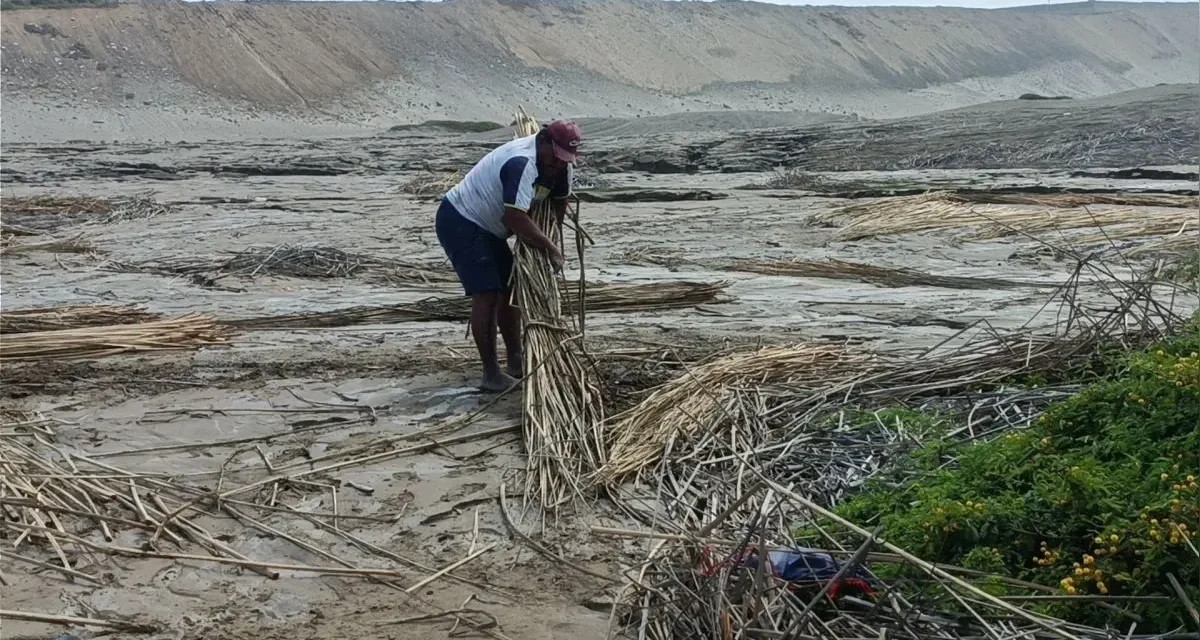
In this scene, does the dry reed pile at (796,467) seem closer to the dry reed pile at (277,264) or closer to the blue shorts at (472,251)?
the blue shorts at (472,251)

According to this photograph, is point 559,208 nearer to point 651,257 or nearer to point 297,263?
point 651,257

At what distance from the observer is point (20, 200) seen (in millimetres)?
13812

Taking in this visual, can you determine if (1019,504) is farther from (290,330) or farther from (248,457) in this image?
(290,330)

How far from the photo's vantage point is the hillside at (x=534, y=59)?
38.2 meters

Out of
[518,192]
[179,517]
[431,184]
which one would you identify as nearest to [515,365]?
[518,192]

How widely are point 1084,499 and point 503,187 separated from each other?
2.73m

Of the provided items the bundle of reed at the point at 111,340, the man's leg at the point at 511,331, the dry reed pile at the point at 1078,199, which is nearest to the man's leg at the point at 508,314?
the man's leg at the point at 511,331

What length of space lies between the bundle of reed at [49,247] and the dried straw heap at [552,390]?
6596 mm

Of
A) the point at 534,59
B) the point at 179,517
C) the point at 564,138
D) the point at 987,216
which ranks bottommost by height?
the point at 179,517

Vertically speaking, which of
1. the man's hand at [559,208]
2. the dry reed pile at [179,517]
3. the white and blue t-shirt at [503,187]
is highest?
the white and blue t-shirt at [503,187]

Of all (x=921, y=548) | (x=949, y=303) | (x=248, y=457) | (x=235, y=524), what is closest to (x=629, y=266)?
(x=949, y=303)

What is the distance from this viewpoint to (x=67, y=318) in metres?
6.55

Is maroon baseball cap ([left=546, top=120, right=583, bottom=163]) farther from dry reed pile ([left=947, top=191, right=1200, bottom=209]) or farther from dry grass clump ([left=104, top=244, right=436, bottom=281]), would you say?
dry reed pile ([left=947, top=191, right=1200, bottom=209])

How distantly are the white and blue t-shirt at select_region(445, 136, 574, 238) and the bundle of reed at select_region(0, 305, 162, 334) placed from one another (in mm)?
2742
